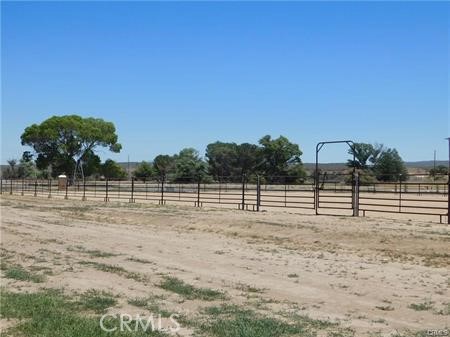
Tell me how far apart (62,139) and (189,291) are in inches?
2691

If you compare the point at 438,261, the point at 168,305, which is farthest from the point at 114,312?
the point at 438,261

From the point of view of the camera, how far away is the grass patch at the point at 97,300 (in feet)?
23.5

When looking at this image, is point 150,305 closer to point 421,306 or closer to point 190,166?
point 421,306

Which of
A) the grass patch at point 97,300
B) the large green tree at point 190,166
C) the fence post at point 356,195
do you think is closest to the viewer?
the grass patch at point 97,300

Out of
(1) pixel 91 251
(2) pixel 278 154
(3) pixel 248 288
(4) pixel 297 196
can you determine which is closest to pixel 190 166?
(2) pixel 278 154

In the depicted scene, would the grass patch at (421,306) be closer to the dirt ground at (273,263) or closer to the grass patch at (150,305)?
the dirt ground at (273,263)

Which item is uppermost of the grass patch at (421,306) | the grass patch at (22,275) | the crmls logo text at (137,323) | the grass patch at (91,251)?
the grass patch at (421,306)

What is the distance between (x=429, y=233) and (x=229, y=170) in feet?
278

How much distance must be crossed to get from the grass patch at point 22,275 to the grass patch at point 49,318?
125cm

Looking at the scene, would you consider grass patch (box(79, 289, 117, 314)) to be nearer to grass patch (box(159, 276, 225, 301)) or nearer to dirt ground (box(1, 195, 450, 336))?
dirt ground (box(1, 195, 450, 336))

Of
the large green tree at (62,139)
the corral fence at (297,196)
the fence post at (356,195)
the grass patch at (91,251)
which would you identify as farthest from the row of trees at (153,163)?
the grass patch at (91,251)

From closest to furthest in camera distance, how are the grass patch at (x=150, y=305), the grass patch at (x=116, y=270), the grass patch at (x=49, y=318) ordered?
the grass patch at (x=49, y=318) → the grass patch at (x=150, y=305) → the grass patch at (x=116, y=270)

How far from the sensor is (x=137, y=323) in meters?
6.26

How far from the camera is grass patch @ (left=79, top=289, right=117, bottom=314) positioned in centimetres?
715
